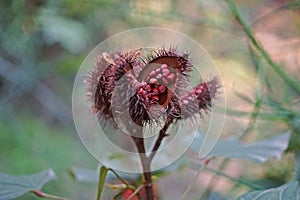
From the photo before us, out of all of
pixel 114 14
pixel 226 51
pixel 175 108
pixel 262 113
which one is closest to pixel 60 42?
pixel 114 14

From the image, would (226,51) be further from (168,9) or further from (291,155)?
(291,155)

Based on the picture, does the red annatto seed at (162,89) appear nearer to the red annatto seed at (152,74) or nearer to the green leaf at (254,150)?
the red annatto seed at (152,74)

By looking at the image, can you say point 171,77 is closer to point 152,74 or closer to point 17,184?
point 152,74

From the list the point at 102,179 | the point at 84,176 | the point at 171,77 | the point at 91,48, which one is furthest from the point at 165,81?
the point at 91,48

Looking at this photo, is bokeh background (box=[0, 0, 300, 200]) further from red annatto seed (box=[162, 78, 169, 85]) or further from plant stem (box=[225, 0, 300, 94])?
red annatto seed (box=[162, 78, 169, 85])

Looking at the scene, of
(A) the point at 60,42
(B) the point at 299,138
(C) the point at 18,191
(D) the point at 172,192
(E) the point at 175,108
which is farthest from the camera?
(A) the point at 60,42

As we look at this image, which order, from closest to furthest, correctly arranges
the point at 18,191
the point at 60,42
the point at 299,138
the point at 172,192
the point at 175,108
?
the point at 175,108
the point at 18,191
the point at 299,138
the point at 172,192
the point at 60,42
